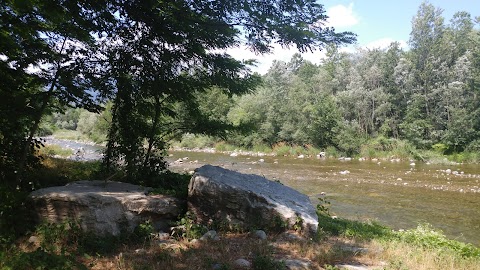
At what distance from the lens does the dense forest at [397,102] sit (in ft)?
117

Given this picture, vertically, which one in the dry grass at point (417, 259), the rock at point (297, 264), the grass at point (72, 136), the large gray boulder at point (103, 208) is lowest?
the dry grass at point (417, 259)

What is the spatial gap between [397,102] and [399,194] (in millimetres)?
30438

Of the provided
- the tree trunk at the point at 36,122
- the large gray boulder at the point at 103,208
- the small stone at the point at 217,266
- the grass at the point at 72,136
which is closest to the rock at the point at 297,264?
the small stone at the point at 217,266

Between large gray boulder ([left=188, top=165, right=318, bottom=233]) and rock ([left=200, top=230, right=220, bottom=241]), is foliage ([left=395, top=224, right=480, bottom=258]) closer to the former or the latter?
large gray boulder ([left=188, top=165, right=318, bottom=233])

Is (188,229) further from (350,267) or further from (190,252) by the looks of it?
(350,267)

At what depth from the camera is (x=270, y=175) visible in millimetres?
21078

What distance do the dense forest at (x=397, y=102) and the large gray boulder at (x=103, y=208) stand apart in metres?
27.9

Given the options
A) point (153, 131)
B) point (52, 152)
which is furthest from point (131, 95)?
point (52, 152)

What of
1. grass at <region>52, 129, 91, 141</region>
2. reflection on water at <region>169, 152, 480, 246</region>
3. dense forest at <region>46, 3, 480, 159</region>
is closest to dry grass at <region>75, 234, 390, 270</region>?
reflection on water at <region>169, 152, 480, 246</region>

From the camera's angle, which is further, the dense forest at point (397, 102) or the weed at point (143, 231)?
the dense forest at point (397, 102)

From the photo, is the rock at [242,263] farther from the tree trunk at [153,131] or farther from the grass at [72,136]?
the grass at [72,136]

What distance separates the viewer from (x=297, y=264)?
15.7 ft

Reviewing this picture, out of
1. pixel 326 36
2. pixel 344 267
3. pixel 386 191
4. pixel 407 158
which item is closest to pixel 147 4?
pixel 326 36

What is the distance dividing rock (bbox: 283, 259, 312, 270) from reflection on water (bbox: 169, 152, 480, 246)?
714 cm
